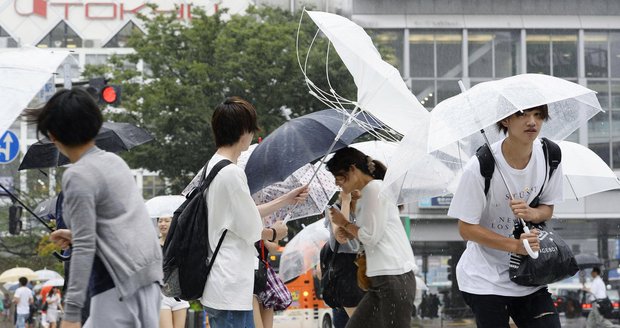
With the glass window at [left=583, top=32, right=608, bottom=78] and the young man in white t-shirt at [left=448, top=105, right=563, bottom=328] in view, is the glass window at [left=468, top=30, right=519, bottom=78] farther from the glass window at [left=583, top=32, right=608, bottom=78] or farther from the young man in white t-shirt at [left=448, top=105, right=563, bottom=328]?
the young man in white t-shirt at [left=448, top=105, right=563, bottom=328]

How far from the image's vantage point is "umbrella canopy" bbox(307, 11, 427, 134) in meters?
7.92

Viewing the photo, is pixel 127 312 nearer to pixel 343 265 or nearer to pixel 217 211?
pixel 217 211

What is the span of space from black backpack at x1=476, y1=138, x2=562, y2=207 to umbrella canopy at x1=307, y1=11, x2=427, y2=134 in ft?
5.41

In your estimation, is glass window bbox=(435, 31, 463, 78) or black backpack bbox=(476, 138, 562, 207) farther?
glass window bbox=(435, 31, 463, 78)

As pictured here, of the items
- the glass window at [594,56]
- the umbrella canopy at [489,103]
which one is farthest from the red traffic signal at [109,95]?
the glass window at [594,56]

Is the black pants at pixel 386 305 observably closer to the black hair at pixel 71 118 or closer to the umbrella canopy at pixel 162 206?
the black hair at pixel 71 118

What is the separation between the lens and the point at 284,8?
4038 cm

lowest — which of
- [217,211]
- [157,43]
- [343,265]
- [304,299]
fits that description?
[304,299]

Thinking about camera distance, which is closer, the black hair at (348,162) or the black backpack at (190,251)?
the black backpack at (190,251)

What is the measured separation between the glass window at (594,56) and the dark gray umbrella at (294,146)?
39.6m

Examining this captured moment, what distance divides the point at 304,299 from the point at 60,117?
21796mm

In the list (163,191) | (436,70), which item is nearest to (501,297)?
(163,191)

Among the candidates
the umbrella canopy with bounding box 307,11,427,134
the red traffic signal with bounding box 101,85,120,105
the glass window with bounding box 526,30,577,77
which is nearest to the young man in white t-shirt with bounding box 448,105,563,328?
the umbrella canopy with bounding box 307,11,427,134

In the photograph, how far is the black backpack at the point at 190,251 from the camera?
20.6 ft
